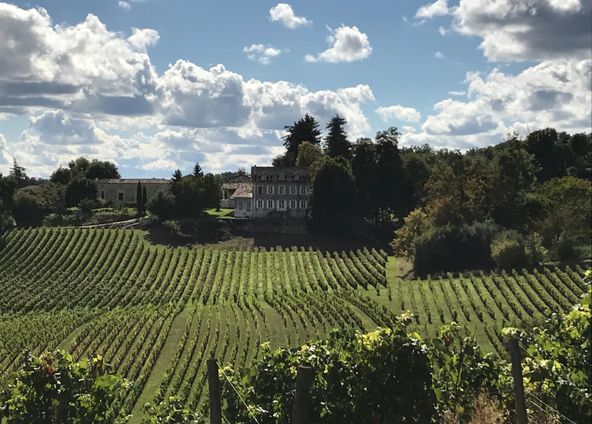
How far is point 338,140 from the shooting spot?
86.3 meters

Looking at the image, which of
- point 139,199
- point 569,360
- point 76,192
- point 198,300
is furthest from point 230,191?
point 569,360

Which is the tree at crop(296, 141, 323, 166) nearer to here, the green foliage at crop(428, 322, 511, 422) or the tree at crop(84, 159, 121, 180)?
the tree at crop(84, 159, 121, 180)

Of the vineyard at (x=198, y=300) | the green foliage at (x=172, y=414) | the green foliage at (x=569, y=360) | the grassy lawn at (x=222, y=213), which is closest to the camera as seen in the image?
the green foliage at (x=569, y=360)

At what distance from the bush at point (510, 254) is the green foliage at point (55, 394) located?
42.1 metres

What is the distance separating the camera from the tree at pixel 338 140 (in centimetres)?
8581

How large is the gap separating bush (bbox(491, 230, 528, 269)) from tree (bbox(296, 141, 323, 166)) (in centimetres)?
3938

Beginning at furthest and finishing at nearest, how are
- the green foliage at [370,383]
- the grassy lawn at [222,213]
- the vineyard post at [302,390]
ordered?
1. the grassy lawn at [222,213]
2. the green foliage at [370,383]
3. the vineyard post at [302,390]

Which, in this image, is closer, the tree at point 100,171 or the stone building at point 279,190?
the stone building at point 279,190

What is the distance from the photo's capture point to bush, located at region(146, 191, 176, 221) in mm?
72688

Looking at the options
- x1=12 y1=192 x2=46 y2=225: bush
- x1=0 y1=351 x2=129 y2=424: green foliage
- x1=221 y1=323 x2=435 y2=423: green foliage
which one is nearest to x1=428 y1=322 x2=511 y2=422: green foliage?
x1=221 y1=323 x2=435 y2=423: green foliage

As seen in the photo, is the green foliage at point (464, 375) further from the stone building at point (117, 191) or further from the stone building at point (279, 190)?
the stone building at point (117, 191)

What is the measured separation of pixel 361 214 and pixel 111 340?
4256 centimetres

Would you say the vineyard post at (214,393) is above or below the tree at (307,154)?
below

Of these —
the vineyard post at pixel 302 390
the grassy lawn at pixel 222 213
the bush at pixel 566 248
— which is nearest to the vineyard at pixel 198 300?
the bush at pixel 566 248
